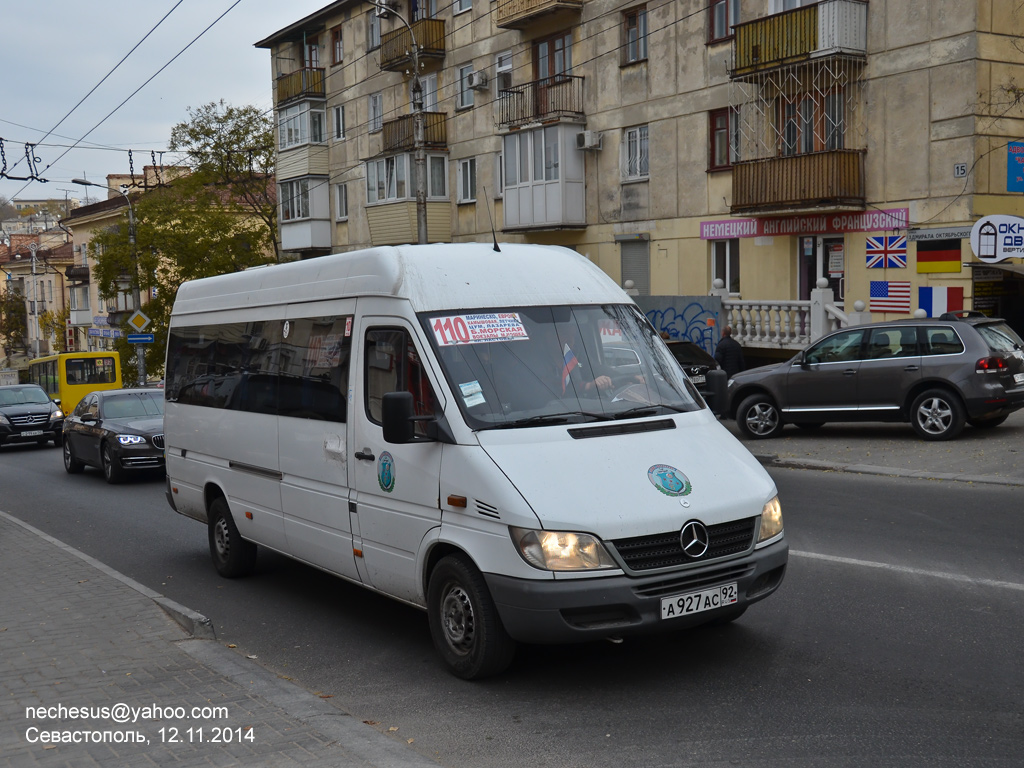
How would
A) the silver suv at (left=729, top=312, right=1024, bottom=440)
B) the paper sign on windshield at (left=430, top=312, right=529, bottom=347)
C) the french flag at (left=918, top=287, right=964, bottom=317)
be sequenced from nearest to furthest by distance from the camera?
the paper sign on windshield at (left=430, top=312, right=529, bottom=347) → the silver suv at (left=729, top=312, right=1024, bottom=440) → the french flag at (left=918, top=287, right=964, bottom=317)

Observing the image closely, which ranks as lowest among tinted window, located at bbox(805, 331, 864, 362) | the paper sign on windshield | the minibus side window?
tinted window, located at bbox(805, 331, 864, 362)

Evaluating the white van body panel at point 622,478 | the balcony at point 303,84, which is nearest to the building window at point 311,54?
the balcony at point 303,84

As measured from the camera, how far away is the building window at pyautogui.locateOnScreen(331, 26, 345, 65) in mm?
43000

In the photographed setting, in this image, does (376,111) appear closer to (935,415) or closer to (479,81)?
(479,81)

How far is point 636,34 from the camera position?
2878cm

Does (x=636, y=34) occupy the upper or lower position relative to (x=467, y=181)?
upper

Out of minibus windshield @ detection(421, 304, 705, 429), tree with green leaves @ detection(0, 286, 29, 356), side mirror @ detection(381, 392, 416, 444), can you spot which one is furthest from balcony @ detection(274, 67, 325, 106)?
tree with green leaves @ detection(0, 286, 29, 356)

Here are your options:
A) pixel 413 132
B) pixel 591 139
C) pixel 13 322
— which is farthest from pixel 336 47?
pixel 13 322

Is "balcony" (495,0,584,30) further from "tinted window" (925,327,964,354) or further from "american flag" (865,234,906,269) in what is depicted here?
"tinted window" (925,327,964,354)

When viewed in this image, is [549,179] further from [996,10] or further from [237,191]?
[237,191]

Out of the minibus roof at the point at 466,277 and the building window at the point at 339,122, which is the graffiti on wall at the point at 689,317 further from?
the building window at the point at 339,122

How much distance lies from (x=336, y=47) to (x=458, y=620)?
40.9m

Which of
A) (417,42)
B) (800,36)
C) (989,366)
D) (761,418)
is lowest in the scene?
(761,418)

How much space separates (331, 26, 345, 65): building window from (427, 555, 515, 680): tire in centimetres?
3990
